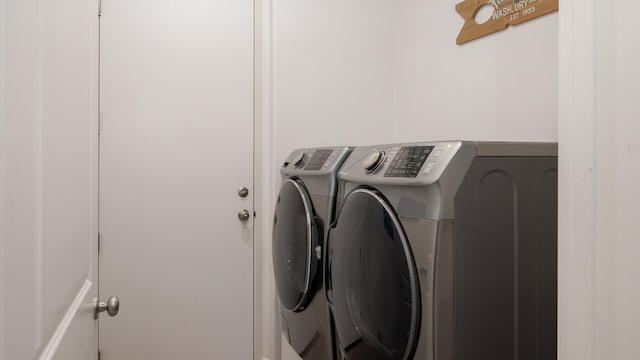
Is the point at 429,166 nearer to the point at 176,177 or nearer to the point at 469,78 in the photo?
the point at 469,78

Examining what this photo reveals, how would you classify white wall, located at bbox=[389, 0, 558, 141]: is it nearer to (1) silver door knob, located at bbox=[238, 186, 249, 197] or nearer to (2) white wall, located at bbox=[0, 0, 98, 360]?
(1) silver door knob, located at bbox=[238, 186, 249, 197]

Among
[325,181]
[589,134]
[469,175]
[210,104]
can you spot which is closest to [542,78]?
[469,175]

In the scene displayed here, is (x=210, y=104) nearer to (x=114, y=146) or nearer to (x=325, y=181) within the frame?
(x=114, y=146)

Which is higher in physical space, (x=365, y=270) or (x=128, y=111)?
(x=128, y=111)

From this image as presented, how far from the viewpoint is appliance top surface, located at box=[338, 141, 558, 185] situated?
98 cm

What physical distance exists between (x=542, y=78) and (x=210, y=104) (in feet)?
5.00

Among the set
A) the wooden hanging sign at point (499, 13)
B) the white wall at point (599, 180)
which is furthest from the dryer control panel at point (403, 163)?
the wooden hanging sign at point (499, 13)

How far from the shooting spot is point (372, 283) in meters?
1.16

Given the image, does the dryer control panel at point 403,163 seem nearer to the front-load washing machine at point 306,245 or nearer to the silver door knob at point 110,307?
the front-load washing machine at point 306,245

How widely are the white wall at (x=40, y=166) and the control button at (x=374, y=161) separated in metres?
0.73

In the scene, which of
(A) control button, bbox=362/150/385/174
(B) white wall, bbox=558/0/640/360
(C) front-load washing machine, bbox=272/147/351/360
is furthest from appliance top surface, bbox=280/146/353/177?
(B) white wall, bbox=558/0/640/360

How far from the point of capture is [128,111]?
2.05m

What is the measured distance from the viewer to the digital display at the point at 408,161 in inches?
41.1

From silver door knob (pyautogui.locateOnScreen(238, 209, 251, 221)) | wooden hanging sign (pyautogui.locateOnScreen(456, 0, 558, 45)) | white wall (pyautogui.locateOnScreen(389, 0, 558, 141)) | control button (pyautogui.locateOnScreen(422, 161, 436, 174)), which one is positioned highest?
wooden hanging sign (pyautogui.locateOnScreen(456, 0, 558, 45))
